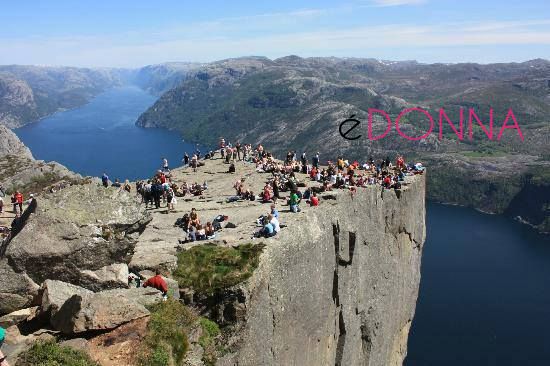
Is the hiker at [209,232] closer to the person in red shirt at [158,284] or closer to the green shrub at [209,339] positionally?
the green shrub at [209,339]

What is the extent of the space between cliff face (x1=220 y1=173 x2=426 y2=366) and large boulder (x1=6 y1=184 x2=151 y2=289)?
5.99m

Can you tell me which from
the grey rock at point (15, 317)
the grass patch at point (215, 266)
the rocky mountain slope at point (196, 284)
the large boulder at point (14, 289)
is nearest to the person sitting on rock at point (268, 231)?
the rocky mountain slope at point (196, 284)

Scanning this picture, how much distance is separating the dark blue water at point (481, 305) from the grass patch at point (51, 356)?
98613 millimetres

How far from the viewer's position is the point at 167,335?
1628cm

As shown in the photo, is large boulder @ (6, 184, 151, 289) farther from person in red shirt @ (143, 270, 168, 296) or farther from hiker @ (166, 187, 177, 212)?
hiker @ (166, 187, 177, 212)

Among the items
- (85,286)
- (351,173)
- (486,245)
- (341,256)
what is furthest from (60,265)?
(486,245)

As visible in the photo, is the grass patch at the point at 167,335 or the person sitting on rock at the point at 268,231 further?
the person sitting on rock at the point at 268,231

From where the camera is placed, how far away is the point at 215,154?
A: 181 feet

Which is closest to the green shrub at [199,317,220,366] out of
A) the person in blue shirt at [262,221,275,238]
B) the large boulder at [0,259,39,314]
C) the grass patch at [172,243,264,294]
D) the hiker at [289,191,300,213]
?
the grass patch at [172,243,264,294]

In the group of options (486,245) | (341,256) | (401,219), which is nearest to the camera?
(341,256)

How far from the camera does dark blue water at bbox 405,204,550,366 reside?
10762cm

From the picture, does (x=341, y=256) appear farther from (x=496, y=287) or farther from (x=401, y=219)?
(x=496, y=287)

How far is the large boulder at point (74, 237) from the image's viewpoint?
17.6 metres

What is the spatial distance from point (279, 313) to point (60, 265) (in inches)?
399
